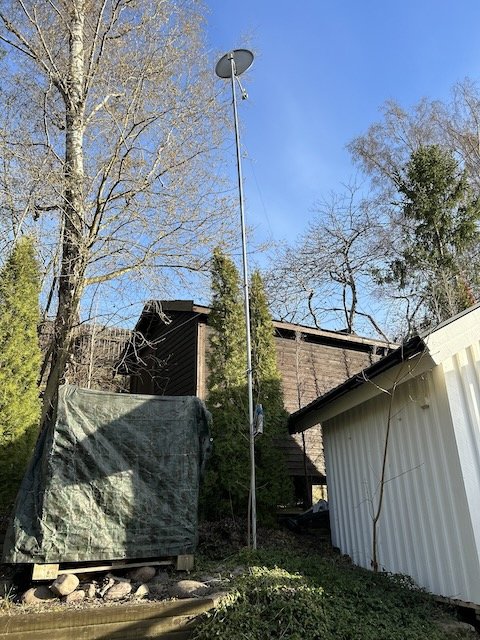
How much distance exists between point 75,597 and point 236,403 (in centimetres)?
392

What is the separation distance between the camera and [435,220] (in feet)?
55.4

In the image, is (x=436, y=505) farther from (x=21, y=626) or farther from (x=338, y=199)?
(x=338, y=199)

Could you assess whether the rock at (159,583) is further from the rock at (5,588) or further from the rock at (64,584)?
the rock at (5,588)

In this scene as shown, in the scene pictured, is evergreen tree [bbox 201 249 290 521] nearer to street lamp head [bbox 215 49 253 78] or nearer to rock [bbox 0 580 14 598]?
rock [bbox 0 580 14 598]

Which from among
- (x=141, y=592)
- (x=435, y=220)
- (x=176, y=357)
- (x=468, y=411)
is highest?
(x=435, y=220)

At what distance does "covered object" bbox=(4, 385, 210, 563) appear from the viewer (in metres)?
4.79

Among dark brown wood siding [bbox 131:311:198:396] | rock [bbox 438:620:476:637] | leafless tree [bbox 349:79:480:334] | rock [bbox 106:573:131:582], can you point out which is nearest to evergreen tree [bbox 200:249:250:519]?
dark brown wood siding [bbox 131:311:198:396]

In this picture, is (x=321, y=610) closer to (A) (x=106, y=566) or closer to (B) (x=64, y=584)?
(A) (x=106, y=566)

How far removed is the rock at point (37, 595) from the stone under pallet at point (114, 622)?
861 millimetres

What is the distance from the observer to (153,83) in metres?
9.02

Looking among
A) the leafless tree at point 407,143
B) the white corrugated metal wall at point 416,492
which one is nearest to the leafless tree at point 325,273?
the leafless tree at point 407,143

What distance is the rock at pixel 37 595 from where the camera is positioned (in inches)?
172

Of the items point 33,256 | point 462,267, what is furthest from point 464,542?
point 462,267

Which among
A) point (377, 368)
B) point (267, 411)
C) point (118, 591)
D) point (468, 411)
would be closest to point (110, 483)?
Result: point (118, 591)
